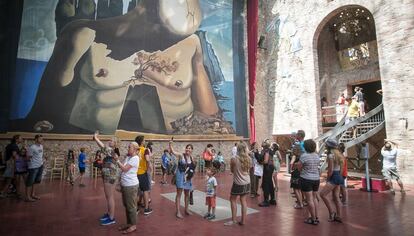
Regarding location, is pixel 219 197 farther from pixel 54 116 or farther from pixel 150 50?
pixel 150 50

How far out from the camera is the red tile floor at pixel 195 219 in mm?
4742

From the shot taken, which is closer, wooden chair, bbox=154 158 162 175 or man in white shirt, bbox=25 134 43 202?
man in white shirt, bbox=25 134 43 202

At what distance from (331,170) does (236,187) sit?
192 cm

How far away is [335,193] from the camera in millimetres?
5410

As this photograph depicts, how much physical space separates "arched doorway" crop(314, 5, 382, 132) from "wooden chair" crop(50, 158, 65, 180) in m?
13.1

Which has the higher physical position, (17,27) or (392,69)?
(17,27)

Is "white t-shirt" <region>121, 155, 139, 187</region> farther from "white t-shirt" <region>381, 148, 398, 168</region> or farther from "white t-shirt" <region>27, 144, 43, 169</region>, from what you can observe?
"white t-shirt" <region>381, 148, 398, 168</region>

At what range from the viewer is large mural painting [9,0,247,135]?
1136cm

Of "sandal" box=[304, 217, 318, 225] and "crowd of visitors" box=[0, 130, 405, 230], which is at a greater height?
"crowd of visitors" box=[0, 130, 405, 230]

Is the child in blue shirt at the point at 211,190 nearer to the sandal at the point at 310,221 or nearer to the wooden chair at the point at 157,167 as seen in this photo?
the sandal at the point at 310,221

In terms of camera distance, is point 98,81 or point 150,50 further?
point 150,50

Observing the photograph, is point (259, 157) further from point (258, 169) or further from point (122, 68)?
point (122, 68)

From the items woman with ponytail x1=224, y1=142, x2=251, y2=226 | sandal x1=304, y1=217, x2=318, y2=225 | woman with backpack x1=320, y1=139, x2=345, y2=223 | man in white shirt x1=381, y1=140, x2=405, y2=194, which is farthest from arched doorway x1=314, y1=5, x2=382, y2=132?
woman with ponytail x1=224, y1=142, x2=251, y2=226

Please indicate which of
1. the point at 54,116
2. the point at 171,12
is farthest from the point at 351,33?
the point at 54,116
